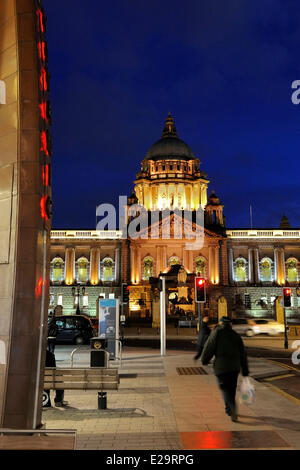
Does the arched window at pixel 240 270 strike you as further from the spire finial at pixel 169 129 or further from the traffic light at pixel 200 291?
the traffic light at pixel 200 291

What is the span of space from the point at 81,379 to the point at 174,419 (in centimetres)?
227

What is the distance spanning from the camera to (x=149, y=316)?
61062 mm

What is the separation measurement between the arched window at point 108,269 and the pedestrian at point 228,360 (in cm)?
6139

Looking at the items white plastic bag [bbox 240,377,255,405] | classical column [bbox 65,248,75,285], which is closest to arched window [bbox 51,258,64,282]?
classical column [bbox 65,248,75,285]

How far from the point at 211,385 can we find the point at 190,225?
55.7 m

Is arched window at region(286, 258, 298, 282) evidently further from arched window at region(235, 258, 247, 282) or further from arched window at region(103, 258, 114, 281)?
arched window at region(103, 258, 114, 281)

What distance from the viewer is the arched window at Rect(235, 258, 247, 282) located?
6931cm

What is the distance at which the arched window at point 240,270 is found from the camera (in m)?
69.3

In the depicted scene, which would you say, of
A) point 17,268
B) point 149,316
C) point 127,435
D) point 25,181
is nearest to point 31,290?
point 17,268

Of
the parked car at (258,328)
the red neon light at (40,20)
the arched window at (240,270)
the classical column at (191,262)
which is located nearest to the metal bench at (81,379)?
the red neon light at (40,20)

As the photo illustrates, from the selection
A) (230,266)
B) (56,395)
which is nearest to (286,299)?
(56,395)

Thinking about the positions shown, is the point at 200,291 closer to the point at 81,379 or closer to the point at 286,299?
the point at 286,299

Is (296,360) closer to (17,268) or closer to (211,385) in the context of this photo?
(211,385)

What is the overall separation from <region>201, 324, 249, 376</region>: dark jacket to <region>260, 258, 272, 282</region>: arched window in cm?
6280
